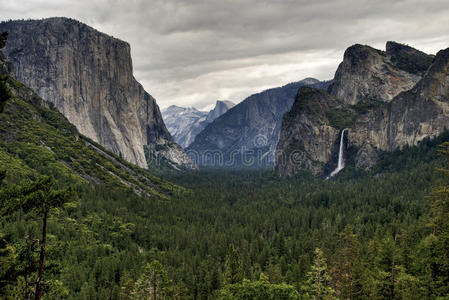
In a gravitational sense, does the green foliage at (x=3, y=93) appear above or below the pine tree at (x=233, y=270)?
above

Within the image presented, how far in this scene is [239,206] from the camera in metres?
181

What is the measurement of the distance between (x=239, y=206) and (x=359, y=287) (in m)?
125

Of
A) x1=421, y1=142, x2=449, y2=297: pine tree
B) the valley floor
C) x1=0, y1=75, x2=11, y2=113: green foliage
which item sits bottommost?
the valley floor

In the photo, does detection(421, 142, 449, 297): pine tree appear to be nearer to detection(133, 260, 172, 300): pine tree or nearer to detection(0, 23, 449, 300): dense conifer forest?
detection(0, 23, 449, 300): dense conifer forest

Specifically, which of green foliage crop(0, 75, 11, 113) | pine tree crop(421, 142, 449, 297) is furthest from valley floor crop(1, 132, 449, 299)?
green foliage crop(0, 75, 11, 113)

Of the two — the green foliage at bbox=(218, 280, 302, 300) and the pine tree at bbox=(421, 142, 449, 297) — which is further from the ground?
the pine tree at bbox=(421, 142, 449, 297)

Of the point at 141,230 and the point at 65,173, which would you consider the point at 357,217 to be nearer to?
the point at 141,230

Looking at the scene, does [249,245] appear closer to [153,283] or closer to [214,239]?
[214,239]

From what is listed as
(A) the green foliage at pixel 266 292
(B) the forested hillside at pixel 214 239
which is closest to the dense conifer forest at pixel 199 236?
→ (A) the green foliage at pixel 266 292

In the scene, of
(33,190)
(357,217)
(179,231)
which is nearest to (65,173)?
(179,231)

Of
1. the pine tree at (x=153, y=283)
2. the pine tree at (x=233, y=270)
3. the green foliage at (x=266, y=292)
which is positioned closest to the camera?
the green foliage at (x=266, y=292)

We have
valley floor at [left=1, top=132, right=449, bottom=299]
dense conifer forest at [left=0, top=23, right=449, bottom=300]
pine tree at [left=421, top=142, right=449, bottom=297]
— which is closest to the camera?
dense conifer forest at [left=0, top=23, right=449, bottom=300]

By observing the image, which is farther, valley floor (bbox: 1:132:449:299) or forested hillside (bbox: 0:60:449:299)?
valley floor (bbox: 1:132:449:299)

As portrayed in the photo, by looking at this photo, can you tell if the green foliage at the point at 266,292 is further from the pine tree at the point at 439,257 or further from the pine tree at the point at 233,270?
the pine tree at the point at 439,257
